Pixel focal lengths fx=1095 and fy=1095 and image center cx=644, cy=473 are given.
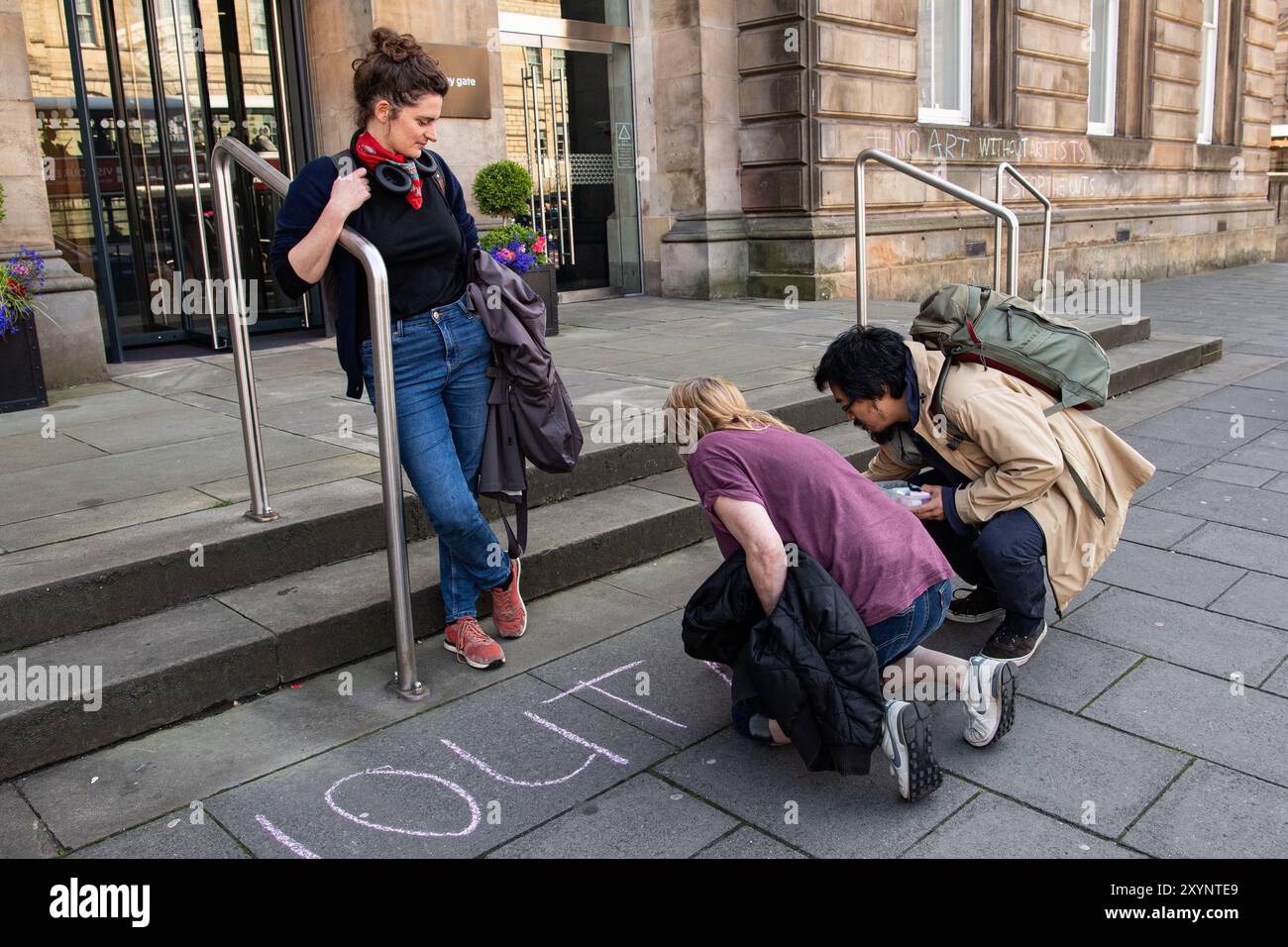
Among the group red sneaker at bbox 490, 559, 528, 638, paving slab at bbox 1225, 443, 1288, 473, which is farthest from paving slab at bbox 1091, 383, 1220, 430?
red sneaker at bbox 490, 559, 528, 638

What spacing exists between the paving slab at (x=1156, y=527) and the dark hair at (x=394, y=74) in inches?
136

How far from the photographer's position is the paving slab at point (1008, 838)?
2.57 m

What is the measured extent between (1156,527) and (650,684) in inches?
108

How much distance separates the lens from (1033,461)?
130 inches

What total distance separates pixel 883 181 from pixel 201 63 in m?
6.34

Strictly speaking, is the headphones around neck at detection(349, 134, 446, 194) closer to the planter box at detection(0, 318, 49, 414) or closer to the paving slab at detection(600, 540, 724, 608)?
the paving slab at detection(600, 540, 724, 608)

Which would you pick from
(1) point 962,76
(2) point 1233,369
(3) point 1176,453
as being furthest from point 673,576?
(1) point 962,76

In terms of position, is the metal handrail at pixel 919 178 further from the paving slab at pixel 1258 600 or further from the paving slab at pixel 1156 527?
the paving slab at pixel 1258 600

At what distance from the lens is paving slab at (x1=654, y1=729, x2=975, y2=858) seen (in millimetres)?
2650

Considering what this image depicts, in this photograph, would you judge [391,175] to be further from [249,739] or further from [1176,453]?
[1176,453]

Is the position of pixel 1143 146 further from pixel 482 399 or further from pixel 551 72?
pixel 482 399

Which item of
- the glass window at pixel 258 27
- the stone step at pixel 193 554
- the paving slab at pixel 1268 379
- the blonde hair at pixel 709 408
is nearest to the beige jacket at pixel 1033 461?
the blonde hair at pixel 709 408
